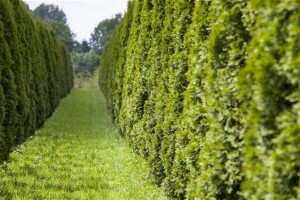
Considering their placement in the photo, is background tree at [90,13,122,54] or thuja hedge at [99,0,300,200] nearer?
thuja hedge at [99,0,300,200]

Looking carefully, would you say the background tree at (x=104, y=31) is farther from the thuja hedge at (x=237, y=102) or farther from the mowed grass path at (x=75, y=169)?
the thuja hedge at (x=237, y=102)

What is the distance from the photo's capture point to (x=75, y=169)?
10.6 m

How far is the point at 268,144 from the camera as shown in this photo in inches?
150

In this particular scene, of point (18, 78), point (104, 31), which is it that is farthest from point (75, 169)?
point (104, 31)

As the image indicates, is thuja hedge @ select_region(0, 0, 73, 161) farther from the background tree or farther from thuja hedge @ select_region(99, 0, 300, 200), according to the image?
the background tree

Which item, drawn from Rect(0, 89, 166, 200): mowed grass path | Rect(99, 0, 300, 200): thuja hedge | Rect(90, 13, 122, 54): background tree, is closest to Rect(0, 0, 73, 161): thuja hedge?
Rect(0, 89, 166, 200): mowed grass path

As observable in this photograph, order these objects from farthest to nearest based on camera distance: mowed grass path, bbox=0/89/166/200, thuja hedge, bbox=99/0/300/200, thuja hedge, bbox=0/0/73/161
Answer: thuja hedge, bbox=0/0/73/161, mowed grass path, bbox=0/89/166/200, thuja hedge, bbox=99/0/300/200

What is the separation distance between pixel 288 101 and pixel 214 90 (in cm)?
132

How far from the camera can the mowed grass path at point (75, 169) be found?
8.28 m

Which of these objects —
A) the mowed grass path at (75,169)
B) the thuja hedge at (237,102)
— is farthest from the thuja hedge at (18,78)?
the thuja hedge at (237,102)

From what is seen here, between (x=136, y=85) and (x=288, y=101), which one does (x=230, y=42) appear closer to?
(x=288, y=101)

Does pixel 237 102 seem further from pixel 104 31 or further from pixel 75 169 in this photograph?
pixel 104 31

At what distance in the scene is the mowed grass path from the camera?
27.2ft

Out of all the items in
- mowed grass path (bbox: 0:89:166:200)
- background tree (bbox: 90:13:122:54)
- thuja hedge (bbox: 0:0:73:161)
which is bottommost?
mowed grass path (bbox: 0:89:166:200)
